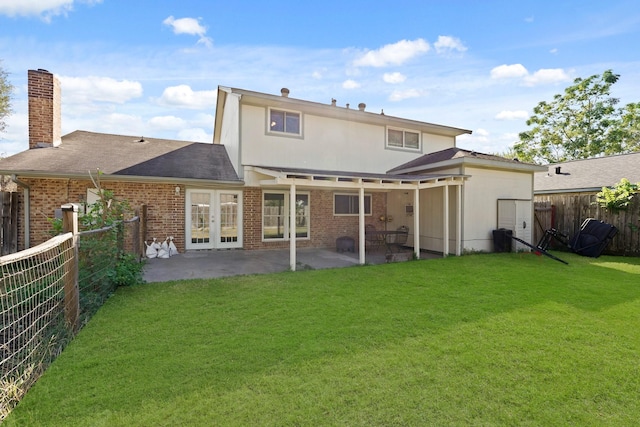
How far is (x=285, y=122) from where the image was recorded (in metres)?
10.6

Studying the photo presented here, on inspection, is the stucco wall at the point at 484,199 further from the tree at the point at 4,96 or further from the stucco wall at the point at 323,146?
the tree at the point at 4,96

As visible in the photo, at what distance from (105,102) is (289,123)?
11.7 m

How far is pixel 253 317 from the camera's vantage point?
Answer: 4387mm

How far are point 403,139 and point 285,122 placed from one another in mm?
5019

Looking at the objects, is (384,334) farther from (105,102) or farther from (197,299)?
(105,102)

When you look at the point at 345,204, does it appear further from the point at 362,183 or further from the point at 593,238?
the point at 593,238

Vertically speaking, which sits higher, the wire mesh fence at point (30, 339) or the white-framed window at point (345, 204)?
the white-framed window at point (345, 204)

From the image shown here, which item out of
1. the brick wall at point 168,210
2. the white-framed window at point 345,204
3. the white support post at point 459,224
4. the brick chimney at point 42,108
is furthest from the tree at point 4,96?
the white support post at point 459,224

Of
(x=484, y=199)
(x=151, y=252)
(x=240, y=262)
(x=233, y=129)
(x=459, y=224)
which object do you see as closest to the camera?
(x=240, y=262)

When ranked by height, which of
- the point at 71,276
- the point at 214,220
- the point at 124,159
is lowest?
the point at 71,276

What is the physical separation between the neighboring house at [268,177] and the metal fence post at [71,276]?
5.00 metres

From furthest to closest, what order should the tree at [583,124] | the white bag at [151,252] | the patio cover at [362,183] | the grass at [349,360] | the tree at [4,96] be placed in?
the tree at [583,124] < the tree at [4,96] < the white bag at [151,252] < the patio cover at [362,183] < the grass at [349,360]

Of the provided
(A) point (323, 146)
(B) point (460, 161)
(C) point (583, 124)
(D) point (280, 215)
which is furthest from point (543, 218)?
(C) point (583, 124)

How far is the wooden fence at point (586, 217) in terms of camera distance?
9898 millimetres
